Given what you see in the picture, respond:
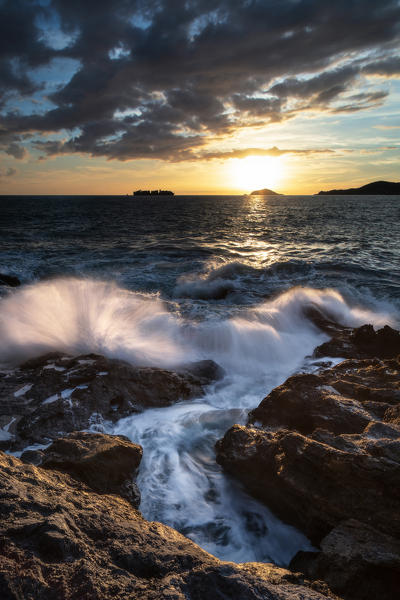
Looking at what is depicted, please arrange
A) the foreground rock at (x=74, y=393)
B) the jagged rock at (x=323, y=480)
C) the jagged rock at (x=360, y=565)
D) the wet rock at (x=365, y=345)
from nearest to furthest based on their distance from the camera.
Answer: the jagged rock at (x=360, y=565), the jagged rock at (x=323, y=480), the foreground rock at (x=74, y=393), the wet rock at (x=365, y=345)

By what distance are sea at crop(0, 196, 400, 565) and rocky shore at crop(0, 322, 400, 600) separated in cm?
41

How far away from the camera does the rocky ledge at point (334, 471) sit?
268 centimetres

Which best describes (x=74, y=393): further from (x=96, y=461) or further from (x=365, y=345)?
(x=365, y=345)

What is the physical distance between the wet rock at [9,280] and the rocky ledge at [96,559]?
1336 centimetres

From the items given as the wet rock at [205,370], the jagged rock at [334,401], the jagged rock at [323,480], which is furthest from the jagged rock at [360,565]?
the wet rock at [205,370]

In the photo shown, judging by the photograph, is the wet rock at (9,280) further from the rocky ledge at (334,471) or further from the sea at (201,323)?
the rocky ledge at (334,471)

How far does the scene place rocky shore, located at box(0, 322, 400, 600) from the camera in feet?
6.57

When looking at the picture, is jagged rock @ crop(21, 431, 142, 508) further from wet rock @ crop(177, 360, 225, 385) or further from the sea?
wet rock @ crop(177, 360, 225, 385)

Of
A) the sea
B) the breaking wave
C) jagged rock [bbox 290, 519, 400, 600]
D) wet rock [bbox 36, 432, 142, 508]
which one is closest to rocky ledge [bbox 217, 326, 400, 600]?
jagged rock [bbox 290, 519, 400, 600]

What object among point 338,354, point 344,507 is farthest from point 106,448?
point 338,354

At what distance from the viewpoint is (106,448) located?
13.0 ft

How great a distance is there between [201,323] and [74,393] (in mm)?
4944

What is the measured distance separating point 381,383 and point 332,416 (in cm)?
166

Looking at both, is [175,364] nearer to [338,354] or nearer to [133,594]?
[338,354]
